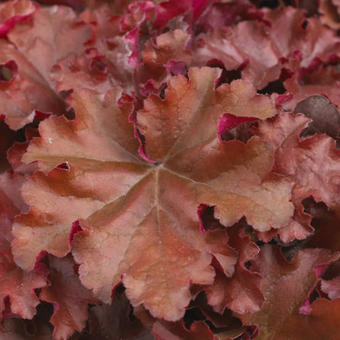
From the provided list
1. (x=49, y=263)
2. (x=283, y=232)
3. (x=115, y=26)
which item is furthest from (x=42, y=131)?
(x=283, y=232)

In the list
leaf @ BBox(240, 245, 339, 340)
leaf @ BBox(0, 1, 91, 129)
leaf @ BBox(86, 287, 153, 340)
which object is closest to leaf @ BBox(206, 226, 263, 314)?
leaf @ BBox(240, 245, 339, 340)

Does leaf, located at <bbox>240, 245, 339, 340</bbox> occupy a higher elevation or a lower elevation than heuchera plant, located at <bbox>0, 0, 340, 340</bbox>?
lower

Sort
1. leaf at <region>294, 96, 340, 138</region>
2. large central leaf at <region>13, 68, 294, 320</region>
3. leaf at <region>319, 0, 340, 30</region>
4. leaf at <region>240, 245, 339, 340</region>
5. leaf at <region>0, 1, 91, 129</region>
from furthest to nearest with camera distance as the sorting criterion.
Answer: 1. leaf at <region>319, 0, 340, 30</region>
2. leaf at <region>0, 1, 91, 129</region>
3. leaf at <region>294, 96, 340, 138</region>
4. leaf at <region>240, 245, 339, 340</region>
5. large central leaf at <region>13, 68, 294, 320</region>

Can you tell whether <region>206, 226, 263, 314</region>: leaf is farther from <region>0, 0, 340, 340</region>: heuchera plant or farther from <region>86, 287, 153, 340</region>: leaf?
<region>86, 287, 153, 340</region>: leaf

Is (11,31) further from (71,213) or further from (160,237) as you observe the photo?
(160,237)

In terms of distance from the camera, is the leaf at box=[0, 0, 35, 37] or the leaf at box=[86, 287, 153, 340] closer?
the leaf at box=[86, 287, 153, 340]

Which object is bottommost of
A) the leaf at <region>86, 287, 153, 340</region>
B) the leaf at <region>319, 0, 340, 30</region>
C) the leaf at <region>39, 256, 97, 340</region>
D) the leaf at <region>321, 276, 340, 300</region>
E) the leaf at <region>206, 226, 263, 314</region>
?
the leaf at <region>86, 287, 153, 340</region>

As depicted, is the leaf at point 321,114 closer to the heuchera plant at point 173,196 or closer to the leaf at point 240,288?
the heuchera plant at point 173,196
